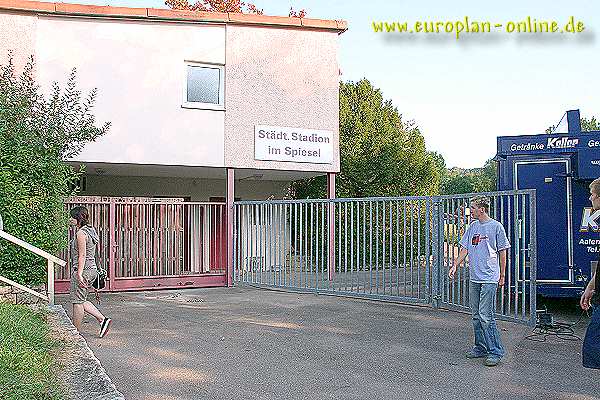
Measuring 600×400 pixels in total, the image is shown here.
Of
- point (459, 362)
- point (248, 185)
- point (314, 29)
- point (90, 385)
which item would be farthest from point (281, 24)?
point (90, 385)

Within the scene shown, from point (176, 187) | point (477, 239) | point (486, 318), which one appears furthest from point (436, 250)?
point (176, 187)

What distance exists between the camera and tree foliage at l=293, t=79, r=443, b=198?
71.2 ft

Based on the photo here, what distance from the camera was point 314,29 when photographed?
16.4m

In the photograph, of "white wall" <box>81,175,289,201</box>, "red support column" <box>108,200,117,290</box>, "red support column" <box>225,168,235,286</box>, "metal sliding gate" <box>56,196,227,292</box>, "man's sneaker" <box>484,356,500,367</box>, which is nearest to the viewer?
"man's sneaker" <box>484,356,500,367</box>

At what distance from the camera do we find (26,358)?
18.9 ft

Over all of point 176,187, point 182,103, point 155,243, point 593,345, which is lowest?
point 593,345

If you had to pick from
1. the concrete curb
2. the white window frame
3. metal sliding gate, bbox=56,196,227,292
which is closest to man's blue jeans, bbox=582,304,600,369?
the concrete curb

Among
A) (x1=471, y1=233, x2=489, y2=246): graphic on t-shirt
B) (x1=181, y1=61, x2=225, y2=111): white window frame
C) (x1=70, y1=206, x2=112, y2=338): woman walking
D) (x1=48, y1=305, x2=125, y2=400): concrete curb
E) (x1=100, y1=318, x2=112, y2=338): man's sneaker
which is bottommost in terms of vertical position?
(x1=100, y1=318, x2=112, y2=338): man's sneaker

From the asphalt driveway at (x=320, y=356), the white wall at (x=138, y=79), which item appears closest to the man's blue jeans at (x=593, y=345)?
the asphalt driveway at (x=320, y=356)

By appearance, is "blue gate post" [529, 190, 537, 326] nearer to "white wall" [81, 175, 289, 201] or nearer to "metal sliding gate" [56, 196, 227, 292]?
"metal sliding gate" [56, 196, 227, 292]

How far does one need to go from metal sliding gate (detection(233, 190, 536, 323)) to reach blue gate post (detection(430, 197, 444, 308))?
16 millimetres

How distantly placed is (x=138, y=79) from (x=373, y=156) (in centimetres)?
904

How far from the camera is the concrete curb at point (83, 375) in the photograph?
17.0 ft

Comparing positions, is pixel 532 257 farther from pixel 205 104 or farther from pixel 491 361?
pixel 205 104
